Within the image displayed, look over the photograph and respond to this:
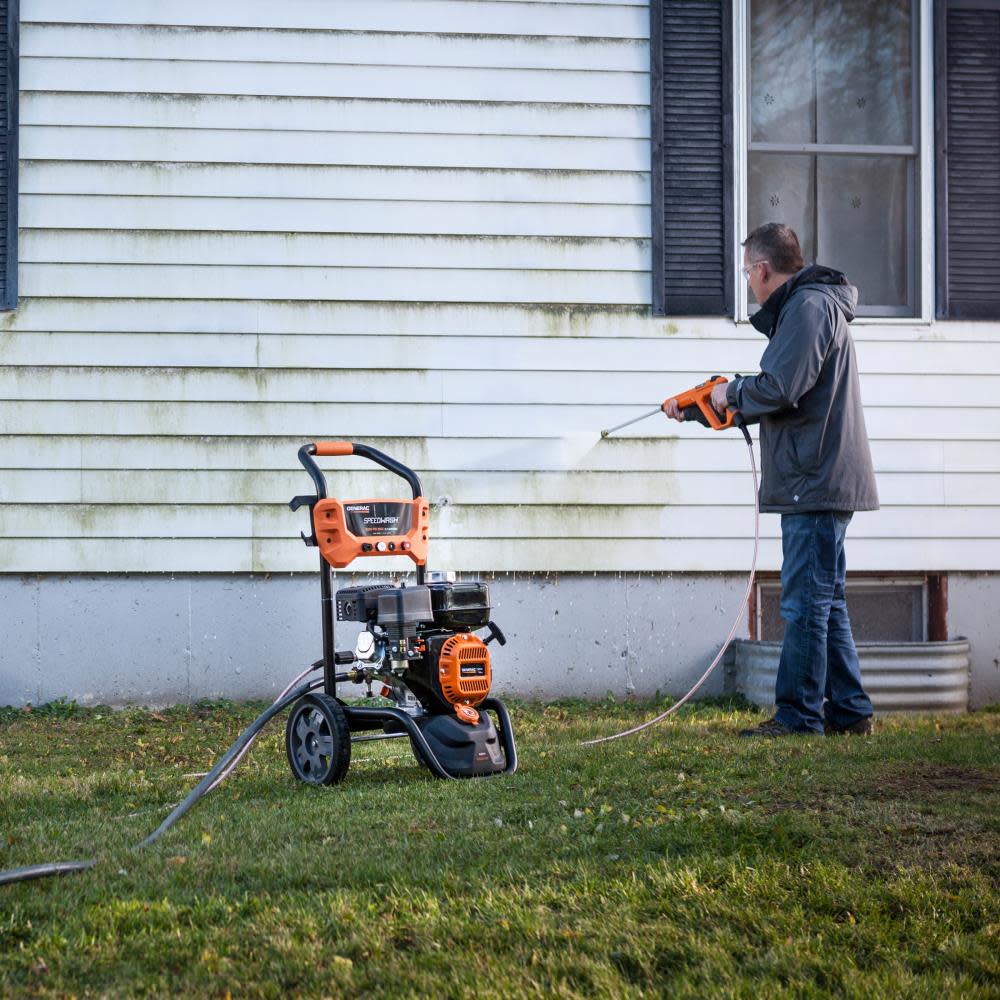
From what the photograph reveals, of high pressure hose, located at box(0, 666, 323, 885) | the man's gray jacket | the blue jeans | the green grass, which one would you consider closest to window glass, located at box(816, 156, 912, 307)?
the man's gray jacket

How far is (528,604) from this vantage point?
7.27m

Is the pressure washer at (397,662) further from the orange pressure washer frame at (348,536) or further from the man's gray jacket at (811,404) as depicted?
the man's gray jacket at (811,404)

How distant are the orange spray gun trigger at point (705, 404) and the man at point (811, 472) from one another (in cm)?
4

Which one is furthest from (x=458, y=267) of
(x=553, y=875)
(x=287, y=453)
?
(x=553, y=875)

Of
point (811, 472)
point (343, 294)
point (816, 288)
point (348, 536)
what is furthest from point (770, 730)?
point (343, 294)

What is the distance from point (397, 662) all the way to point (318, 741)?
40 cm

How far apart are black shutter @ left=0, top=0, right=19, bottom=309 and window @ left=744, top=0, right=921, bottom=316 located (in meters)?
3.99

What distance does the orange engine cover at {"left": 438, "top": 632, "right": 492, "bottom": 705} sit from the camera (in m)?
4.69

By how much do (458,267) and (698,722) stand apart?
272 centimetres

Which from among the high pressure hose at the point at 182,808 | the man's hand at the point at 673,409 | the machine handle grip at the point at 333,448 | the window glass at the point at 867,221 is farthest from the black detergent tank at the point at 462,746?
the window glass at the point at 867,221

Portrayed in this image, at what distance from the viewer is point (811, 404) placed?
19.0 ft

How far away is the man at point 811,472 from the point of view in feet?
18.6

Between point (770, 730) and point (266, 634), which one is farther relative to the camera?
point (266, 634)

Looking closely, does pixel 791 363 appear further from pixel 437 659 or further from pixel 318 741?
pixel 318 741
